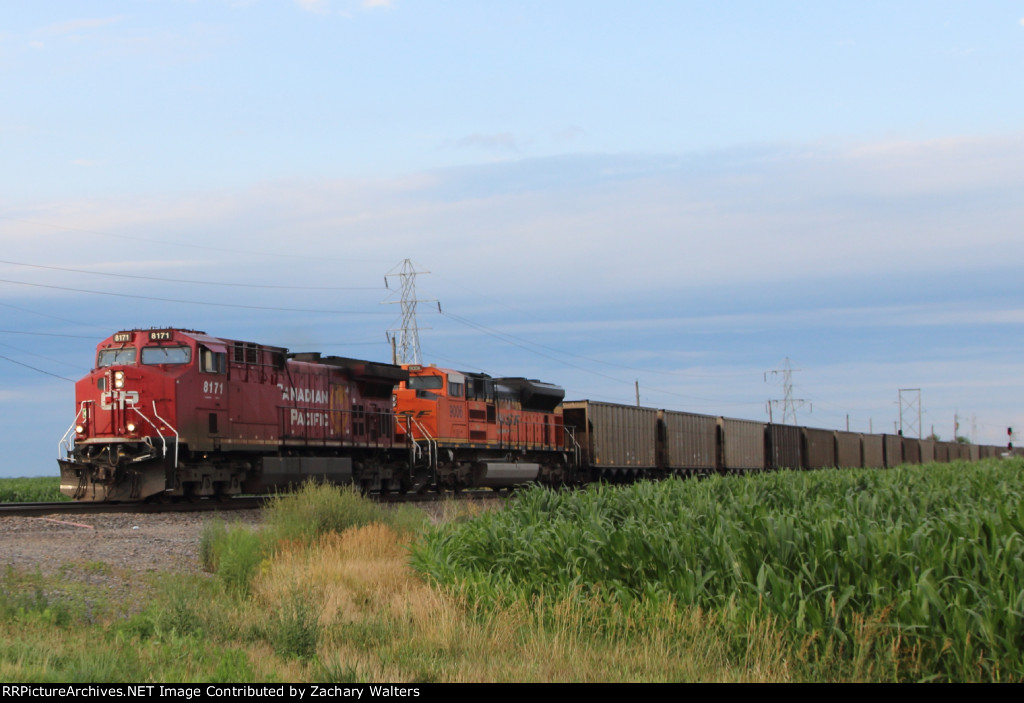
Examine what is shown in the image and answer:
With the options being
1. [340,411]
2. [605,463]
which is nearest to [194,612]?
[340,411]

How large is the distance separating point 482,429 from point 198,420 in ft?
36.5

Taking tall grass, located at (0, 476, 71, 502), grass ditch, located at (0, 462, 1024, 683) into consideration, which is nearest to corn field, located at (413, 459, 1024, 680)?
grass ditch, located at (0, 462, 1024, 683)

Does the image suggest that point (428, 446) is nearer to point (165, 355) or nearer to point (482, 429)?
point (482, 429)

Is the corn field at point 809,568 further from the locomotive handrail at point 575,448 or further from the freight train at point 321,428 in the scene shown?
the locomotive handrail at point 575,448

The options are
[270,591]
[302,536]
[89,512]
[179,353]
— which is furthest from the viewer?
[179,353]

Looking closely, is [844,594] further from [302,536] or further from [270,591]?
[302,536]

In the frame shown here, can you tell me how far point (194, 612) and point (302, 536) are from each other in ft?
15.5

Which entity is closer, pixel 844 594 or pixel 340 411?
pixel 844 594

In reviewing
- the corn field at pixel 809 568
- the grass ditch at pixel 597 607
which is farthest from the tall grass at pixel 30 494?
the corn field at pixel 809 568

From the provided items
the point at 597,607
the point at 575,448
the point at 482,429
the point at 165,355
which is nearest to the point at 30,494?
the point at 482,429

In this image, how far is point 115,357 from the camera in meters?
20.6

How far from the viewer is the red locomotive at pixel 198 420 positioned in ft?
63.6

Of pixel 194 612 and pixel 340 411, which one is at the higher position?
pixel 340 411
